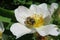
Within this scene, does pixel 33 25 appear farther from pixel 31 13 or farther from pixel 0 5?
pixel 0 5

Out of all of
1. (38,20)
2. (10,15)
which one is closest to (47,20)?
(38,20)

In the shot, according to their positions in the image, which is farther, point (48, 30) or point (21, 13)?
point (21, 13)

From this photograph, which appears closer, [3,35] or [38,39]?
[38,39]

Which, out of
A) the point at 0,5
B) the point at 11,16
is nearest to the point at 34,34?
the point at 11,16

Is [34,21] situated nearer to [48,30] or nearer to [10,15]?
[48,30]

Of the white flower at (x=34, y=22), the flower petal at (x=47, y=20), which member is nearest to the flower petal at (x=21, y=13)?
the white flower at (x=34, y=22)

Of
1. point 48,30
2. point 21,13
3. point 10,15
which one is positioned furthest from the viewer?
point 10,15

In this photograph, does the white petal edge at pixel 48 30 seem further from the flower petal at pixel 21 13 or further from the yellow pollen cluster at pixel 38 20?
the flower petal at pixel 21 13
